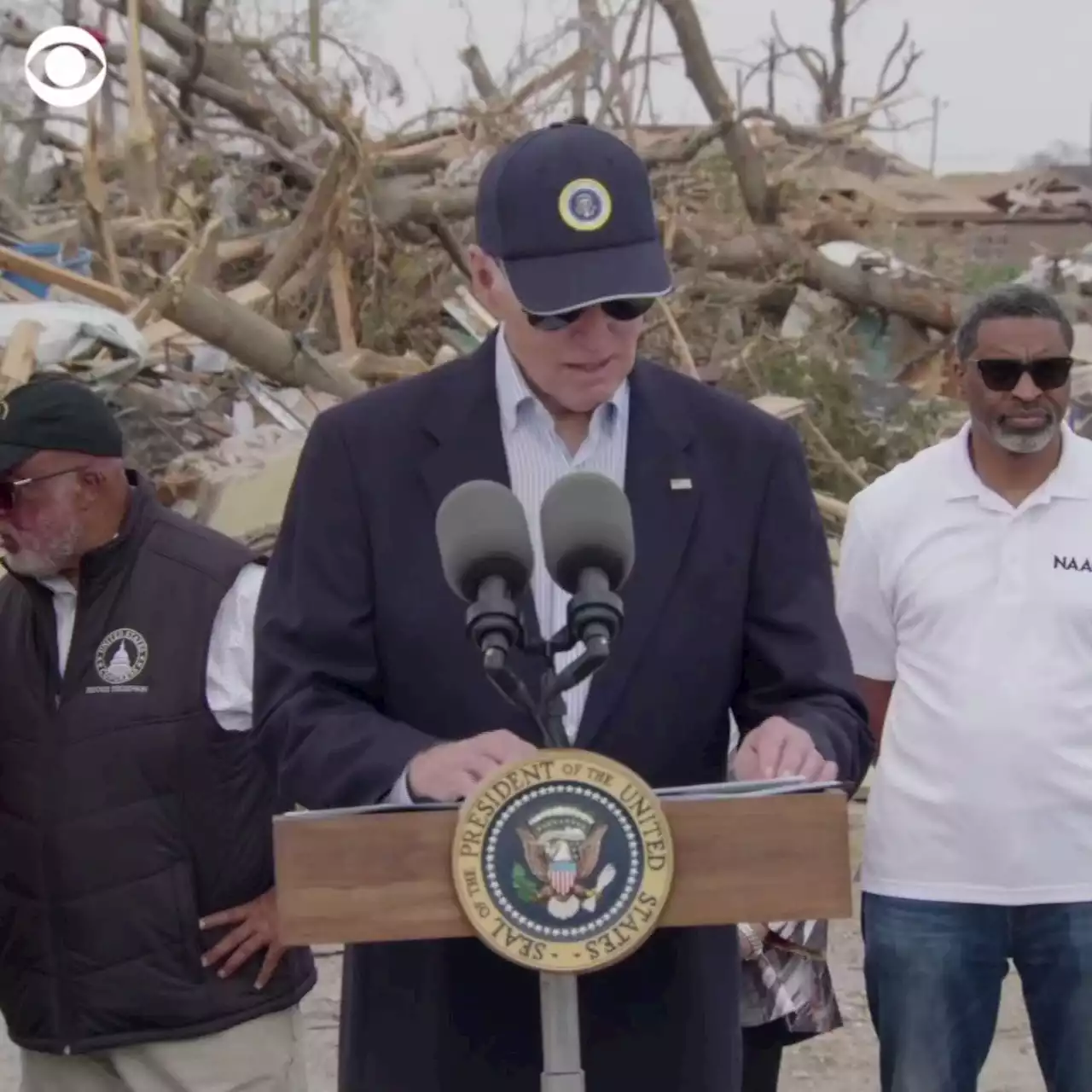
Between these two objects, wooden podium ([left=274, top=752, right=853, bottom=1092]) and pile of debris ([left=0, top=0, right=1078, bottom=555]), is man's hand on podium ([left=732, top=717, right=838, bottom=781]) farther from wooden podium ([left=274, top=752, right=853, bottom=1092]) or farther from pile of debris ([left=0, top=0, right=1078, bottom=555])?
pile of debris ([left=0, top=0, right=1078, bottom=555])

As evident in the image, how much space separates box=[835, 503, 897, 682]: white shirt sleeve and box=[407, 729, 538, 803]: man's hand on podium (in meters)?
1.79

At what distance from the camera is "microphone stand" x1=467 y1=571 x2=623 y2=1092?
1.82 m

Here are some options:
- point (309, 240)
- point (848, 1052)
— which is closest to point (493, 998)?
point (848, 1052)

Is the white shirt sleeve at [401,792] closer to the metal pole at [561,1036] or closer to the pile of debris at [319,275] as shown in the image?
the metal pole at [561,1036]

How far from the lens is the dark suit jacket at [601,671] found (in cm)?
241

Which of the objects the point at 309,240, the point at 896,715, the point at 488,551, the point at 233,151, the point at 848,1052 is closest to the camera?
the point at 488,551

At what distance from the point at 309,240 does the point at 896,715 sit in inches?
326

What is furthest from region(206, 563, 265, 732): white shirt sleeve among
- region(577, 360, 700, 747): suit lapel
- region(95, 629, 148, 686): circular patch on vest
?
region(577, 360, 700, 747): suit lapel

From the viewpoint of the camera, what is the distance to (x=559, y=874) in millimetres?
1895

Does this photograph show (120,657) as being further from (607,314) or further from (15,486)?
(607,314)

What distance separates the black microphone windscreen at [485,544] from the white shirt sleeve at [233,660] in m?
1.44

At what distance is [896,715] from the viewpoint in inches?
144

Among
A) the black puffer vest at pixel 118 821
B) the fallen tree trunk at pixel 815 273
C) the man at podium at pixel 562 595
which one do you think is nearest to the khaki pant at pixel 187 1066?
the black puffer vest at pixel 118 821

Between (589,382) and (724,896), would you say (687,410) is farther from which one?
(724,896)
